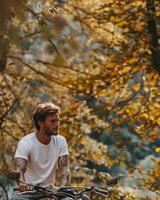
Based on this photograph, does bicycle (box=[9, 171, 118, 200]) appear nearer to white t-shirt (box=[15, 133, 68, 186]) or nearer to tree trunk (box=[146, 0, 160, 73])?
white t-shirt (box=[15, 133, 68, 186])

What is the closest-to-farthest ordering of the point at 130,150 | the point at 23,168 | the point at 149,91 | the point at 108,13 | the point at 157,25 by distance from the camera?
the point at 23,168 < the point at 108,13 < the point at 149,91 < the point at 157,25 < the point at 130,150

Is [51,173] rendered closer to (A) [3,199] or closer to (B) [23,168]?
(B) [23,168]

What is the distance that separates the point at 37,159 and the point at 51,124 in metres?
→ 0.40

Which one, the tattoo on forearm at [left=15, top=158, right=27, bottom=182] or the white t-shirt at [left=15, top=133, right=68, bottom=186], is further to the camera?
the white t-shirt at [left=15, top=133, right=68, bottom=186]

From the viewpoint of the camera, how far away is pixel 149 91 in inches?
564

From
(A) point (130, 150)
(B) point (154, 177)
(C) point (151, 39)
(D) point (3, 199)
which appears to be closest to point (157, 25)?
(C) point (151, 39)

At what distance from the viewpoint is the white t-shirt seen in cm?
695

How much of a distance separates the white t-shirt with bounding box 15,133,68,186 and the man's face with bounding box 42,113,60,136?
0.17m

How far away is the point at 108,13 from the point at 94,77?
4.94 ft

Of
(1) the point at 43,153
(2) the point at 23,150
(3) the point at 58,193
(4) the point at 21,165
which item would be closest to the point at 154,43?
(1) the point at 43,153

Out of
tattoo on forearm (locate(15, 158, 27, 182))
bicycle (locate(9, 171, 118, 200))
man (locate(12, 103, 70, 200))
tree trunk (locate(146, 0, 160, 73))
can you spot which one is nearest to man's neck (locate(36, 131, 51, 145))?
man (locate(12, 103, 70, 200))

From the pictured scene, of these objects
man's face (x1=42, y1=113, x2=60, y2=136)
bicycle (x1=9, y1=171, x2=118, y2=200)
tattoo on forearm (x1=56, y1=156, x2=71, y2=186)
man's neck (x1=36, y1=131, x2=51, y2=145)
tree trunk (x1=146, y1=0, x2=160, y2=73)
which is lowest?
bicycle (x1=9, y1=171, x2=118, y2=200)

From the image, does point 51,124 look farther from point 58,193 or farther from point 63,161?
point 58,193

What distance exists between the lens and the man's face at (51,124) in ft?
23.0
